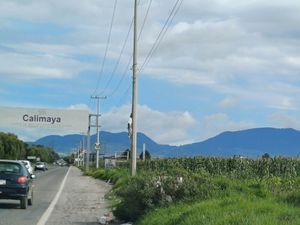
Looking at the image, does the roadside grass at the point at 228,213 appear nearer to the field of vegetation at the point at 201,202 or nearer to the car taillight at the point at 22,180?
the field of vegetation at the point at 201,202

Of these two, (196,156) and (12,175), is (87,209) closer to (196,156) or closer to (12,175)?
(12,175)

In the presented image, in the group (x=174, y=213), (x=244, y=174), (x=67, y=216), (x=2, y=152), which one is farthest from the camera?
(x=2, y=152)

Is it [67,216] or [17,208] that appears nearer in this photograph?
[67,216]

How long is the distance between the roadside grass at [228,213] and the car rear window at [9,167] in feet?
24.3

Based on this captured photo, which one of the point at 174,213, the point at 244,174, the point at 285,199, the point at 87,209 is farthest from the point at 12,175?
the point at 244,174

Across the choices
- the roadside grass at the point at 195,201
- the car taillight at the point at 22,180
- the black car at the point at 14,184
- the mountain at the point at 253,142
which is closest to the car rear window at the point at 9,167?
the black car at the point at 14,184

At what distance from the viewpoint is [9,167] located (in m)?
21.4

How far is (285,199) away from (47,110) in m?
49.6

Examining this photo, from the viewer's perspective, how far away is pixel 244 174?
3778 cm

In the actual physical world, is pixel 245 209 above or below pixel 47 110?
below

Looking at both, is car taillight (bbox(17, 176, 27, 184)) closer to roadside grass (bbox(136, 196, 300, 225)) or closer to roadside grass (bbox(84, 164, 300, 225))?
roadside grass (bbox(84, 164, 300, 225))

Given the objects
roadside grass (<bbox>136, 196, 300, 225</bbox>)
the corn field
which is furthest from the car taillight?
the corn field

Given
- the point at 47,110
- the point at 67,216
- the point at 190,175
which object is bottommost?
the point at 67,216

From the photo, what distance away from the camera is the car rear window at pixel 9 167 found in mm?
21078
